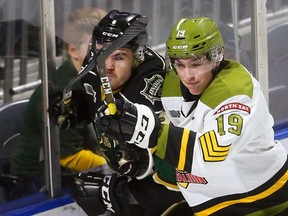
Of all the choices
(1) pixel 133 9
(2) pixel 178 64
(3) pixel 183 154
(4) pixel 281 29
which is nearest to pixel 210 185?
(3) pixel 183 154

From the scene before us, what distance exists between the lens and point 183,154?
94.7 inches

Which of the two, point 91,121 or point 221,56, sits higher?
point 221,56

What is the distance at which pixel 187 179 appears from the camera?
256cm

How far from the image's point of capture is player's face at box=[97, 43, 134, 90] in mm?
2666

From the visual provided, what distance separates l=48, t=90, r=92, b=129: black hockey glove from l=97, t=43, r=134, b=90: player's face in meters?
0.20

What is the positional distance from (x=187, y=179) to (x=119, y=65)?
43 centimetres

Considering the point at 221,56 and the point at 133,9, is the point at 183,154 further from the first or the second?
the point at 133,9

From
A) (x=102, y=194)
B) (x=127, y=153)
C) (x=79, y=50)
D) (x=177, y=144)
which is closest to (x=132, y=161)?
(x=127, y=153)

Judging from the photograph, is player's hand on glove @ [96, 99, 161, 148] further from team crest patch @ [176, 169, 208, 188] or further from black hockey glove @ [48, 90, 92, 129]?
black hockey glove @ [48, 90, 92, 129]

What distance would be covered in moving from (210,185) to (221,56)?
1.30ft

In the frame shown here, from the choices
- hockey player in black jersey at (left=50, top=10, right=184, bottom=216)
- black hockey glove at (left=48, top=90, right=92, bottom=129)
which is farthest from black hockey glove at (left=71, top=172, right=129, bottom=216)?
black hockey glove at (left=48, top=90, right=92, bottom=129)

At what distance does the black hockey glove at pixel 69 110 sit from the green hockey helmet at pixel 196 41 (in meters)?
0.48

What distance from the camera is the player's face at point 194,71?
98.2 inches

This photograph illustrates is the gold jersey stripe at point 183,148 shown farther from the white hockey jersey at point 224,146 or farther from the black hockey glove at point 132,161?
the black hockey glove at point 132,161
